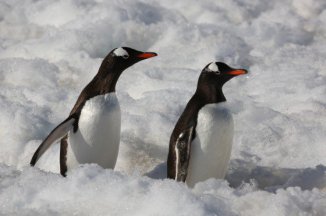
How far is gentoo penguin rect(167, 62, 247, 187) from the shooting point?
139 inches

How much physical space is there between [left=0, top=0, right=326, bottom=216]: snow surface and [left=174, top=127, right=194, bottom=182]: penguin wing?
272 mm

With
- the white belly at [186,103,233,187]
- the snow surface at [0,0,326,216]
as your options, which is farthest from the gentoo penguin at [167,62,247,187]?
the snow surface at [0,0,326,216]

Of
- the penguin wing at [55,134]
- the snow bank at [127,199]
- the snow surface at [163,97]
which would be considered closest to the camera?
the snow bank at [127,199]

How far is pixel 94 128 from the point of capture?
3566 millimetres

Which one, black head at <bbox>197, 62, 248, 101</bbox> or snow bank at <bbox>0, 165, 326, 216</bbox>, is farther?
black head at <bbox>197, 62, 248, 101</bbox>

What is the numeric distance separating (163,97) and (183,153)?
106cm

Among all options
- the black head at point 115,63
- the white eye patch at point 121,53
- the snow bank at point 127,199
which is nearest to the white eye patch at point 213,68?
the black head at point 115,63

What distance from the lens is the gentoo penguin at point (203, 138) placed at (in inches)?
139

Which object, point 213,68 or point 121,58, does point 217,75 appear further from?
point 121,58

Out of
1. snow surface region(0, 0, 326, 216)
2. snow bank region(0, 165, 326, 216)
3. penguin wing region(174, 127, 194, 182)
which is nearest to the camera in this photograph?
snow bank region(0, 165, 326, 216)

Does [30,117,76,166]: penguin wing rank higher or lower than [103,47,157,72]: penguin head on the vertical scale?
lower

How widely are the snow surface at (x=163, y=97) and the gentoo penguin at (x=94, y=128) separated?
24 cm

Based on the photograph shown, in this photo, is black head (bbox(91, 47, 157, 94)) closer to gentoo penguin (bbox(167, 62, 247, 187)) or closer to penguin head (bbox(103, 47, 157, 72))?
penguin head (bbox(103, 47, 157, 72))

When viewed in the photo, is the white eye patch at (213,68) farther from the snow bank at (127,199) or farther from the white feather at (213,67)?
the snow bank at (127,199)
